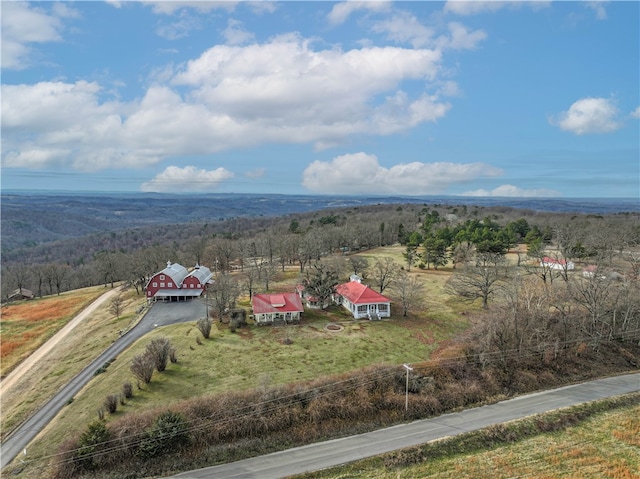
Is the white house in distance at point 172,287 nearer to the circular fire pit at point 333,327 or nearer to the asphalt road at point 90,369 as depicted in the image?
the asphalt road at point 90,369

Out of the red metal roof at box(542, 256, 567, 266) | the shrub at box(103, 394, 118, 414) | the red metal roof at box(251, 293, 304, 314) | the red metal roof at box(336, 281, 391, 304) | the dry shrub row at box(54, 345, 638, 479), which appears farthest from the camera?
the red metal roof at box(542, 256, 567, 266)

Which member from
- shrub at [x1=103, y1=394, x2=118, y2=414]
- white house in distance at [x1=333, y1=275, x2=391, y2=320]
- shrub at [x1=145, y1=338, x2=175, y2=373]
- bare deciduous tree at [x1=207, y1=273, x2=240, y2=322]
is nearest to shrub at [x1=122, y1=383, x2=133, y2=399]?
shrub at [x1=103, y1=394, x2=118, y2=414]

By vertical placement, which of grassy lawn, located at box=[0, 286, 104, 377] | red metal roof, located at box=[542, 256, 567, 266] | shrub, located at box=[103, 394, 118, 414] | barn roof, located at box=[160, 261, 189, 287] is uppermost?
red metal roof, located at box=[542, 256, 567, 266]

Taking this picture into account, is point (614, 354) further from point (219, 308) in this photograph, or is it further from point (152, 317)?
point (152, 317)

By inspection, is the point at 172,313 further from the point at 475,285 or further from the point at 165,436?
the point at 475,285

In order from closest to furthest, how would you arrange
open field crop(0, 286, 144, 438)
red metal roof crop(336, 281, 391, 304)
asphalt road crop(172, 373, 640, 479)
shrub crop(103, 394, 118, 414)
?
1. asphalt road crop(172, 373, 640, 479)
2. shrub crop(103, 394, 118, 414)
3. open field crop(0, 286, 144, 438)
4. red metal roof crop(336, 281, 391, 304)

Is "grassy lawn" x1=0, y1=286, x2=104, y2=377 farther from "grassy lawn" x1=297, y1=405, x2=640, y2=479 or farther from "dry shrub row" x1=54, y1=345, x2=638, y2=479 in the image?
"grassy lawn" x1=297, y1=405, x2=640, y2=479

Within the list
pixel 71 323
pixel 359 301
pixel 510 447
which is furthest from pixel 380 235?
pixel 510 447
